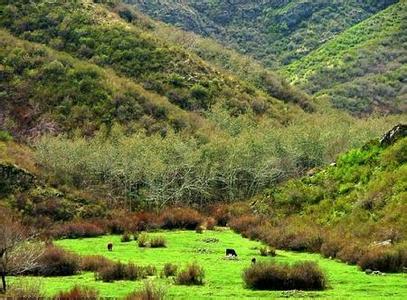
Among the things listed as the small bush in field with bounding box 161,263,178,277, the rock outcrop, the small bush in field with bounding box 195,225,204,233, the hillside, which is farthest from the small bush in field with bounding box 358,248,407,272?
the small bush in field with bounding box 195,225,204,233

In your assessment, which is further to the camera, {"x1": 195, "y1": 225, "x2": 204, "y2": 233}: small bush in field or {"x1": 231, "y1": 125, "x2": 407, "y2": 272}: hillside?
{"x1": 195, "y1": 225, "x2": 204, "y2": 233}: small bush in field

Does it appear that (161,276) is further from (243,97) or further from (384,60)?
(384,60)

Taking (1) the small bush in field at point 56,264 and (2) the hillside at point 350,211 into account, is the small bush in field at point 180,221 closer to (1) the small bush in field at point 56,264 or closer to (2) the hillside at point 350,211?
(2) the hillside at point 350,211

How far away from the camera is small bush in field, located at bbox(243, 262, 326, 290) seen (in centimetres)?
2422

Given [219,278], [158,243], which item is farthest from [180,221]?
[219,278]

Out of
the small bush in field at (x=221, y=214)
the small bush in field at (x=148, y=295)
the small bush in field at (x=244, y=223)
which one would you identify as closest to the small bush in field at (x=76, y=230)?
the small bush in field at (x=244, y=223)

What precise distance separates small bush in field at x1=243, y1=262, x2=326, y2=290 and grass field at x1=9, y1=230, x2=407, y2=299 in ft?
1.59

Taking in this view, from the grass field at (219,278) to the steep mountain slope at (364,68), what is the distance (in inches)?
4531

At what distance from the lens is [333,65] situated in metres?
168

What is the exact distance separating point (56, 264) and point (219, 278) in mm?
7566

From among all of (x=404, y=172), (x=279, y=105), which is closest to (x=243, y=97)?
(x=279, y=105)

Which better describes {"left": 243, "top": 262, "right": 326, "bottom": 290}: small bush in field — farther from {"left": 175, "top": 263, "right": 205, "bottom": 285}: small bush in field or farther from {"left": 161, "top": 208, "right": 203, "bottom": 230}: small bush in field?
{"left": 161, "top": 208, "right": 203, "bottom": 230}: small bush in field

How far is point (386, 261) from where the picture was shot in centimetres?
2911

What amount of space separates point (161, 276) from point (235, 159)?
41.6m
